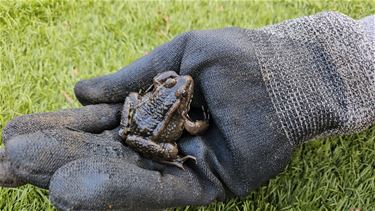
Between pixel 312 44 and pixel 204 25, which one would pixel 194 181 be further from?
pixel 204 25

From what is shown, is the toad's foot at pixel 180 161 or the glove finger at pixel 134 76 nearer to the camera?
the toad's foot at pixel 180 161

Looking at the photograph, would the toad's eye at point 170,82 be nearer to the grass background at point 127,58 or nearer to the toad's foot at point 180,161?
the toad's foot at point 180,161

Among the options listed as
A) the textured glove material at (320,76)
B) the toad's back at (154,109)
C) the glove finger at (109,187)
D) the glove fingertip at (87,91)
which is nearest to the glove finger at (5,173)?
the glove finger at (109,187)

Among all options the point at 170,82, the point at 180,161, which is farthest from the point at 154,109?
the point at 180,161

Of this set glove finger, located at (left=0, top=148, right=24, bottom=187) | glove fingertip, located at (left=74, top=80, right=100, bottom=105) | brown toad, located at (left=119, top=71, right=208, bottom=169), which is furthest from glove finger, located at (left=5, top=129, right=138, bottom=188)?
glove fingertip, located at (left=74, top=80, right=100, bottom=105)

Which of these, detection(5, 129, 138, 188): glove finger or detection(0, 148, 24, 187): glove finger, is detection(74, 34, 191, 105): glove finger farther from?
detection(0, 148, 24, 187): glove finger

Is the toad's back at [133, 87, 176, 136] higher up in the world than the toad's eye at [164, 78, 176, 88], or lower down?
lower down
